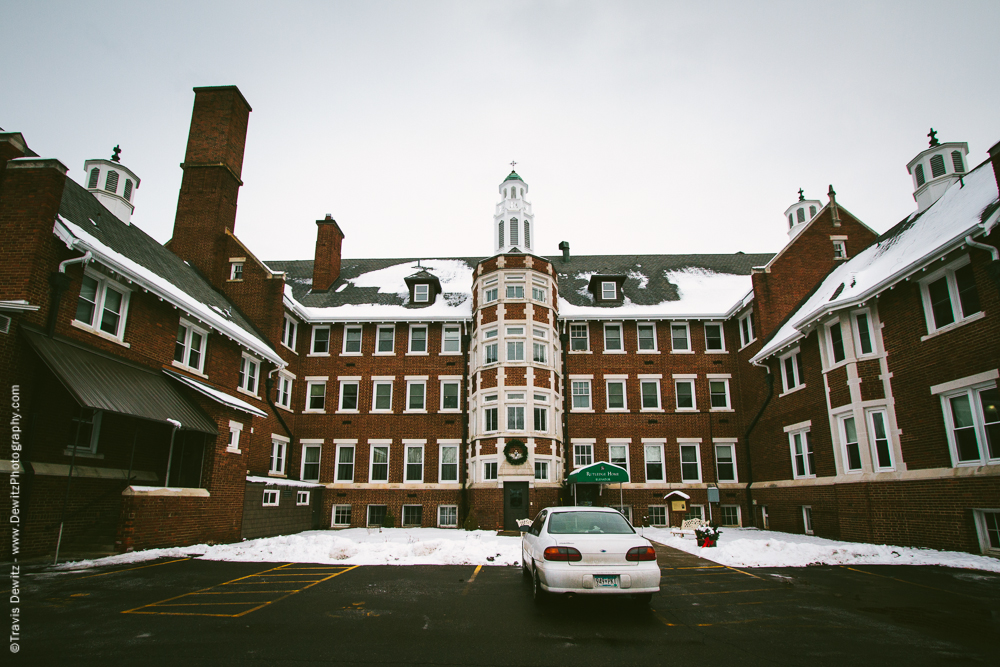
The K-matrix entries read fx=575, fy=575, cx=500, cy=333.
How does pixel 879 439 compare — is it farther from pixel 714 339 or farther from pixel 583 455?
pixel 583 455

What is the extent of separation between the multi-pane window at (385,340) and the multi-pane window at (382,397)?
1.73m

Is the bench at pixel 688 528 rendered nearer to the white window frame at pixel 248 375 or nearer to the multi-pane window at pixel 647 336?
the multi-pane window at pixel 647 336

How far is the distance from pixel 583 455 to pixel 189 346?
710 inches

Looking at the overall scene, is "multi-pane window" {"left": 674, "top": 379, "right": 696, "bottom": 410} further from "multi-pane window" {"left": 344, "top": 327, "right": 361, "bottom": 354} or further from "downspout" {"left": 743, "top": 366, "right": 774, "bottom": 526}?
"multi-pane window" {"left": 344, "top": 327, "right": 361, "bottom": 354}

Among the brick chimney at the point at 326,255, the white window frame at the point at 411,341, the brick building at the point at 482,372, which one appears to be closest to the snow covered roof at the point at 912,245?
the brick building at the point at 482,372

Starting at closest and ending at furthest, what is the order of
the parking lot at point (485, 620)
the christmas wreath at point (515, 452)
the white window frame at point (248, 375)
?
the parking lot at point (485, 620) < the white window frame at point (248, 375) < the christmas wreath at point (515, 452)

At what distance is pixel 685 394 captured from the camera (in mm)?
29188

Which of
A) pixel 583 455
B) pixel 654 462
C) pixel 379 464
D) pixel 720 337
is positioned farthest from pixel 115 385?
pixel 720 337

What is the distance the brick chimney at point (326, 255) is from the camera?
33.2 metres

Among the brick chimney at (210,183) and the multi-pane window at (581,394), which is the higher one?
the brick chimney at (210,183)

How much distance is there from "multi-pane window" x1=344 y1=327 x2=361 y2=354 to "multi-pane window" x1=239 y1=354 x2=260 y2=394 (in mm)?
5528

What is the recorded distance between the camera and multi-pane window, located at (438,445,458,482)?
28.1m

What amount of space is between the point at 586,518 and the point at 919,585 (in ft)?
22.4

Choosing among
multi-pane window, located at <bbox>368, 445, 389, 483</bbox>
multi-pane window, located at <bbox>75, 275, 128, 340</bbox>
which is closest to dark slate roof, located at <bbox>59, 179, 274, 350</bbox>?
multi-pane window, located at <bbox>75, 275, 128, 340</bbox>
